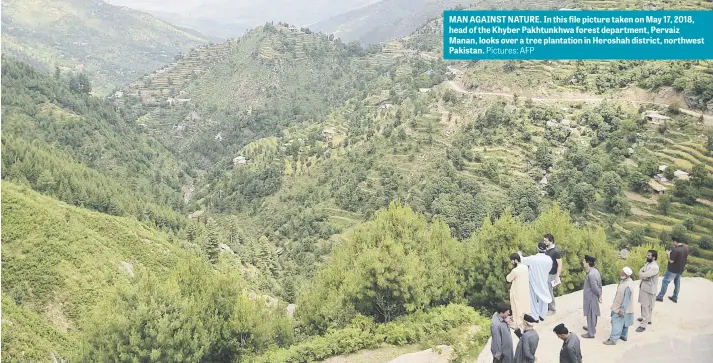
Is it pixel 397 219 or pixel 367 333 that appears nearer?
pixel 367 333

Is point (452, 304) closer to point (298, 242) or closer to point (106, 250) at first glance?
point (106, 250)

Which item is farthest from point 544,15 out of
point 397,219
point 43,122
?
point 43,122

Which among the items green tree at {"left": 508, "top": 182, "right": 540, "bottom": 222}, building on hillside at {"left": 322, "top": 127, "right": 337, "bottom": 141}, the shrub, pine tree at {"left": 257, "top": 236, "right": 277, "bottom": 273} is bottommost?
pine tree at {"left": 257, "top": 236, "right": 277, "bottom": 273}

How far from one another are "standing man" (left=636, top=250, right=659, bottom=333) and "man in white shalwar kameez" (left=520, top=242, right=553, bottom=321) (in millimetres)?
2405

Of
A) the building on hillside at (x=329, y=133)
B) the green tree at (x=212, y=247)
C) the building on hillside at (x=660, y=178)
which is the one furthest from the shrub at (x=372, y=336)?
the building on hillside at (x=329, y=133)

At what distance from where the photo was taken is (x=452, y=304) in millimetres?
19578

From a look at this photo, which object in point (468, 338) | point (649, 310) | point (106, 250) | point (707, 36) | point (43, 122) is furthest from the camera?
point (43, 122)

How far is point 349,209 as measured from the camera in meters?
68.9

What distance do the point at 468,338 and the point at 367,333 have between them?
163 inches

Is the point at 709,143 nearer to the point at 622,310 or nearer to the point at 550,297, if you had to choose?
the point at 550,297

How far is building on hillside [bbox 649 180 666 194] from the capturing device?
42.2 metres

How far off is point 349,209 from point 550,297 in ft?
184

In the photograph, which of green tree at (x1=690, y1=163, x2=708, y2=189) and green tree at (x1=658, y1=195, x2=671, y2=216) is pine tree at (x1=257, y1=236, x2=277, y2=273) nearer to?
green tree at (x1=658, y1=195, x2=671, y2=216)

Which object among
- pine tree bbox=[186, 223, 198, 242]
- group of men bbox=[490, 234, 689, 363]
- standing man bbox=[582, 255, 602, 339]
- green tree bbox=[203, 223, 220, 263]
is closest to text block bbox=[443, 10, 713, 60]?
group of men bbox=[490, 234, 689, 363]
